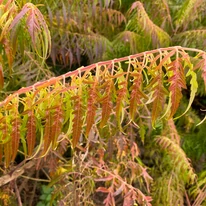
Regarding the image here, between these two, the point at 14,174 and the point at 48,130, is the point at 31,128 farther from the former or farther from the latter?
the point at 14,174

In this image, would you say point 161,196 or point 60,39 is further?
point 161,196

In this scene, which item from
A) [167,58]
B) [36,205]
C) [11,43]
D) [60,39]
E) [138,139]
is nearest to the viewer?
[167,58]

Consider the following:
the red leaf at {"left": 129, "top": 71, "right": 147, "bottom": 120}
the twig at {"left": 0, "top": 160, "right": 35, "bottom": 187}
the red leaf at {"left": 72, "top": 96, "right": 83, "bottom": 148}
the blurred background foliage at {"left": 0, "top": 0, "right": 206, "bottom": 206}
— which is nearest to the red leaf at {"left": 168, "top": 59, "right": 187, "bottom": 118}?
the red leaf at {"left": 129, "top": 71, "right": 147, "bottom": 120}

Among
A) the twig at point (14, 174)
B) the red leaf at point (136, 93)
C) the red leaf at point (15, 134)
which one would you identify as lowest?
the twig at point (14, 174)

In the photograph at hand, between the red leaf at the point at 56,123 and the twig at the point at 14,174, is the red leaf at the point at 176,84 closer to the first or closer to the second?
the red leaf at the point at 56,123

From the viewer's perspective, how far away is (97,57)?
6.88ft

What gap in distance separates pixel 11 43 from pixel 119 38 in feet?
4.74

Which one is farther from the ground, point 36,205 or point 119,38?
point 119,38

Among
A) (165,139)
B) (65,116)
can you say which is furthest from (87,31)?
(65,116)

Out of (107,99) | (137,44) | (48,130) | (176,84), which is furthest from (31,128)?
(137,44)

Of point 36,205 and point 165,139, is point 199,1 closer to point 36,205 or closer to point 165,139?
point 165,139

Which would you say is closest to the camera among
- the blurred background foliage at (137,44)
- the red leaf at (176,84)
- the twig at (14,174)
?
the red leaf at (176,84)

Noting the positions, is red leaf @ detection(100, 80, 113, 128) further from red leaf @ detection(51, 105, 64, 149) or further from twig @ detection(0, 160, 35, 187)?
twig @ detection(0, 160, 35, 187)

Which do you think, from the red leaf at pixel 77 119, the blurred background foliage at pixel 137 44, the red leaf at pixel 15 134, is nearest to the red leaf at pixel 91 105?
the red leaf at pixel 77 119
